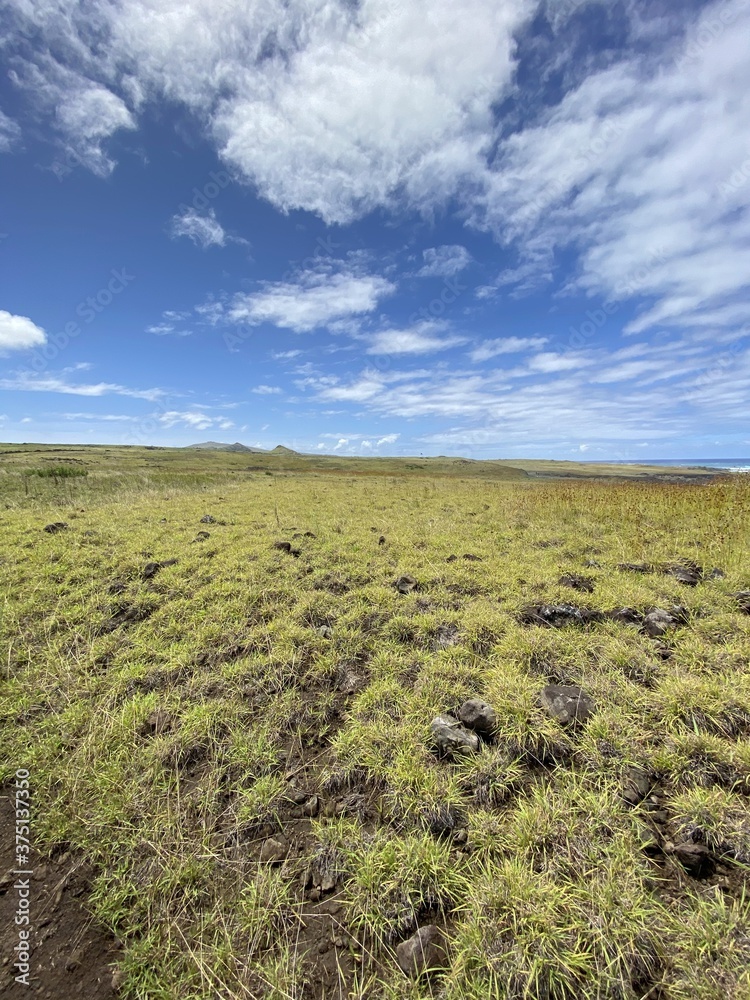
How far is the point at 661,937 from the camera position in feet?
8.07

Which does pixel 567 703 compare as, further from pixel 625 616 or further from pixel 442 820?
pixel 625 616

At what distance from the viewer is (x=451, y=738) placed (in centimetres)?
405

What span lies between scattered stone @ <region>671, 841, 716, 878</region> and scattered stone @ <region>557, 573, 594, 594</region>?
4439 millimetres

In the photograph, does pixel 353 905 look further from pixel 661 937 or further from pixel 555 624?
pixel 555 624

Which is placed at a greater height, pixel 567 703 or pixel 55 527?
pixel 55 527

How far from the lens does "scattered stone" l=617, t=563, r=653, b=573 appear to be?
7.82 metres

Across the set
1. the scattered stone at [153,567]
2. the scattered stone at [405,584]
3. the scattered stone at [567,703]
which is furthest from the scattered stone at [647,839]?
the scattered stone at [153,567]

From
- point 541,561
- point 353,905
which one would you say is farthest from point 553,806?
point 541,561

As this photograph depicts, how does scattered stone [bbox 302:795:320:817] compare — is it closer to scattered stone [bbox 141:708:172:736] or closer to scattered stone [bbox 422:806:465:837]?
scattered stone [bbox 422:806:465:837]

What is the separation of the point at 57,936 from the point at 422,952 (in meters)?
2.69

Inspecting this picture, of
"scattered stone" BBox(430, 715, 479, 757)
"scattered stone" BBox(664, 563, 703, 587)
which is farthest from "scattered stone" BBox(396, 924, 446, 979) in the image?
"scattered stone" BBox(664, 563, 703, 587)

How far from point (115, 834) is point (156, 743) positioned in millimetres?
851

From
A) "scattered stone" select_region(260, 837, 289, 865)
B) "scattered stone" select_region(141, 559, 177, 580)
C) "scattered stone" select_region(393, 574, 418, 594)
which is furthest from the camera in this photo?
"scattered stone" select_region(141, 559, 177, 580)

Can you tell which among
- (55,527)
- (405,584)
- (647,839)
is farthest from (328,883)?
(55,527)
